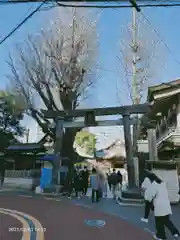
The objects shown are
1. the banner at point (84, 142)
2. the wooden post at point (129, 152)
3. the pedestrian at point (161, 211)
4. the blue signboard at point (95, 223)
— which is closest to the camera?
the pedestrian at point (161, 211)

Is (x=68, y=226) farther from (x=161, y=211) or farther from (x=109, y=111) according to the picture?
(x=109, y=111)

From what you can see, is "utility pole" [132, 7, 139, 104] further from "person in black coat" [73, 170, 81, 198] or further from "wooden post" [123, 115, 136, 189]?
"person in black coat" [73, 170, 81, 198]

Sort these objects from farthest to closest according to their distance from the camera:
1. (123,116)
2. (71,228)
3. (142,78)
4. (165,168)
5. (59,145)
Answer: (142,78), (59,145), (123,116), (165,168), (71,228)

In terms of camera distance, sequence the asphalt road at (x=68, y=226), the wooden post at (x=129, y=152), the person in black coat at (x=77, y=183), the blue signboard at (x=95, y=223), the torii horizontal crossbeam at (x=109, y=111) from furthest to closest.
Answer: the person in black coat at (x=77, y=183)
the torii horizontal crossbeam at (x=109, y=111)
the wooden post at (x=129, y=152)
the blue signboard at (x=95, y=223)
the asphalt road at (x=68, y=226)

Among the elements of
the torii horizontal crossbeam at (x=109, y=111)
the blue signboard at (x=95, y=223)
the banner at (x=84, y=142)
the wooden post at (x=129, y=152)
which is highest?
the banner at (x=84, y=142)

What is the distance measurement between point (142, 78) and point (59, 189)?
1153 cm

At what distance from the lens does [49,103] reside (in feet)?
80.3

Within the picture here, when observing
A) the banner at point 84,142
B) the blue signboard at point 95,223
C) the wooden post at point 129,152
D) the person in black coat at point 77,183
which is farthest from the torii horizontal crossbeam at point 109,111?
the banner at point 84,142

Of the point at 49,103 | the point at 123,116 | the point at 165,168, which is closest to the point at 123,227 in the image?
the point at 165,168

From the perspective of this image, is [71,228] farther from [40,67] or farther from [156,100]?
[40,67]

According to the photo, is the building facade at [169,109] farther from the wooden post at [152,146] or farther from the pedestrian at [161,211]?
the pedestrian at [161,211]

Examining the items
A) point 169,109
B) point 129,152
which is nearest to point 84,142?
point 169,109

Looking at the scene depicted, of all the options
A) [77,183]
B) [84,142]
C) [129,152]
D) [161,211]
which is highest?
[84,142]

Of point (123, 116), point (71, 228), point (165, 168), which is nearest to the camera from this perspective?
point (71, 228)
